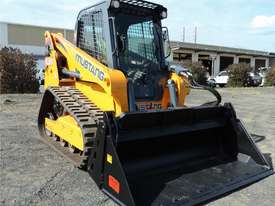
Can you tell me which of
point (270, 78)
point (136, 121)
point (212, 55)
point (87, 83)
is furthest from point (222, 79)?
point (136, 121)

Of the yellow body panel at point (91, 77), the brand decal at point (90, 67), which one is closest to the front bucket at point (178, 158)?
the yellow body panel at point (91, 77)

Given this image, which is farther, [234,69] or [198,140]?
[234,69]

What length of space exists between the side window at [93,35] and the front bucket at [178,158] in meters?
1.47

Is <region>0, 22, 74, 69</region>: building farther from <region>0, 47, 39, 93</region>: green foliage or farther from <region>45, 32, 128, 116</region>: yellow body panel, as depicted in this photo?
<region>45, 32, 128, 116</region>: yellow body panel

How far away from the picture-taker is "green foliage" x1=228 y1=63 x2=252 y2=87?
25.7m

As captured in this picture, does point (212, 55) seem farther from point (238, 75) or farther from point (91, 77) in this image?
point (91, 77)

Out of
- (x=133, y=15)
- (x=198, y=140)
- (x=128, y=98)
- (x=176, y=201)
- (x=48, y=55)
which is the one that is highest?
(x=133, y=15)

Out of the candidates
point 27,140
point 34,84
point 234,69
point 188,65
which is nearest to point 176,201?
point 27,140

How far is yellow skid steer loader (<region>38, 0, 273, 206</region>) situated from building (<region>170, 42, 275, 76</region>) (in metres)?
28.7

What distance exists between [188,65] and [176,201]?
855 inches

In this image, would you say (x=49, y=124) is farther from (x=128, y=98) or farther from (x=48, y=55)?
(x=128, y=98)

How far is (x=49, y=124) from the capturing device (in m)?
6.00

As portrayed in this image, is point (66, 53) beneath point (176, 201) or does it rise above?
above

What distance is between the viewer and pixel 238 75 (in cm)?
2586
